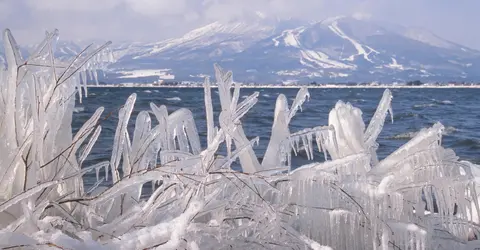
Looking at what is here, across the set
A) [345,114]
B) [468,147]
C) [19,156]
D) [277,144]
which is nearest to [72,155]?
[19,156]

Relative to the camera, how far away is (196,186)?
2.25m

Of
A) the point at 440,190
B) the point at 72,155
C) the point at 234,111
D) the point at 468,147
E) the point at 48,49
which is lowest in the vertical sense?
the point at 468,147

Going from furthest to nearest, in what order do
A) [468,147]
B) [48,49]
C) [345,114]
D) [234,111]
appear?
[468,147], [345,114], [234,111], [48,49]

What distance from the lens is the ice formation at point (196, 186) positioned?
6.83 ft

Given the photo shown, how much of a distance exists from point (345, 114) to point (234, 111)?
37.7 inches

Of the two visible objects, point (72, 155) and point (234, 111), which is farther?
point (234, 111)

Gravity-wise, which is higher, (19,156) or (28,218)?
(19,156)

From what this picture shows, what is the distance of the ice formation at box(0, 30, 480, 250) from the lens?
2082mm

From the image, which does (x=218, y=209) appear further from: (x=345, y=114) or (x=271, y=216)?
(x=345, y=114)

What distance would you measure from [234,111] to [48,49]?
0.87m

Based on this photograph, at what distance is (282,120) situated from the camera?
314 cm

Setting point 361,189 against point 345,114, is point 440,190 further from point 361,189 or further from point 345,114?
point 345,114

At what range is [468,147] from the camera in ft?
41.9

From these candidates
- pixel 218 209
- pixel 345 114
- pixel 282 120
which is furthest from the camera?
pixel 345 114
